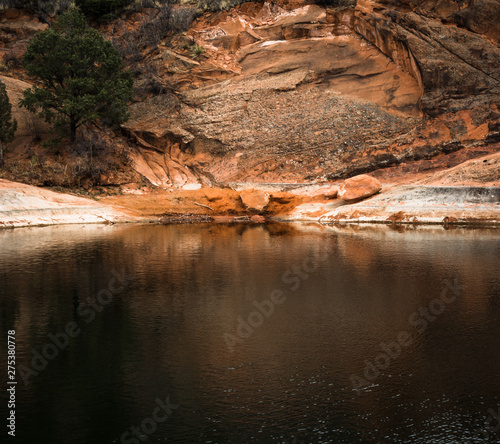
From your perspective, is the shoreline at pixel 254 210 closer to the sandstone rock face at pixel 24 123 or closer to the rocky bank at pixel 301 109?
the rocky bank at pixel 301 109

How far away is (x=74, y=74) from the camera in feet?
113

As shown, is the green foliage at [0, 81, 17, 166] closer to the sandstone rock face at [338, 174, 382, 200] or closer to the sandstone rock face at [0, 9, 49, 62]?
the sandstone rock face at [0, 9, 49, 62]

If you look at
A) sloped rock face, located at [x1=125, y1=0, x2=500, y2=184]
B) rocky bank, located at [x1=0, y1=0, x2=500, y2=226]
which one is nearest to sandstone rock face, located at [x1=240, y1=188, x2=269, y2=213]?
rocky bank, located at [x1=0, y1=0, x2=500, y2=226]

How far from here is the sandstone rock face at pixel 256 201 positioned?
105 ft

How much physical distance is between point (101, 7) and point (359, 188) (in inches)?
1284

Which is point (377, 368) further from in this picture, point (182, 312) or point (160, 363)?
point (182, 312)

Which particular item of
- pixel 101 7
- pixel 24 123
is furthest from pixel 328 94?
pixel 101 7

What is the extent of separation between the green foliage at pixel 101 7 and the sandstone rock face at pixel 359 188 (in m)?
30.5

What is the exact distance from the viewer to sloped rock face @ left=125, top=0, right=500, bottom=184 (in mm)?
36969

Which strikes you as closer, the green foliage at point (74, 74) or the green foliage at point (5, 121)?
the green foliage at point (74, 74)

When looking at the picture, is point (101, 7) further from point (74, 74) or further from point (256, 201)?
point (256, 201)

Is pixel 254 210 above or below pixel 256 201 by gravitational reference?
below

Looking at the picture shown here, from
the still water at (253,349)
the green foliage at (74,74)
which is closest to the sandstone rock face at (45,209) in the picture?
the green foliage at (74,74)

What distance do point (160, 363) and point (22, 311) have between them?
4244mm
